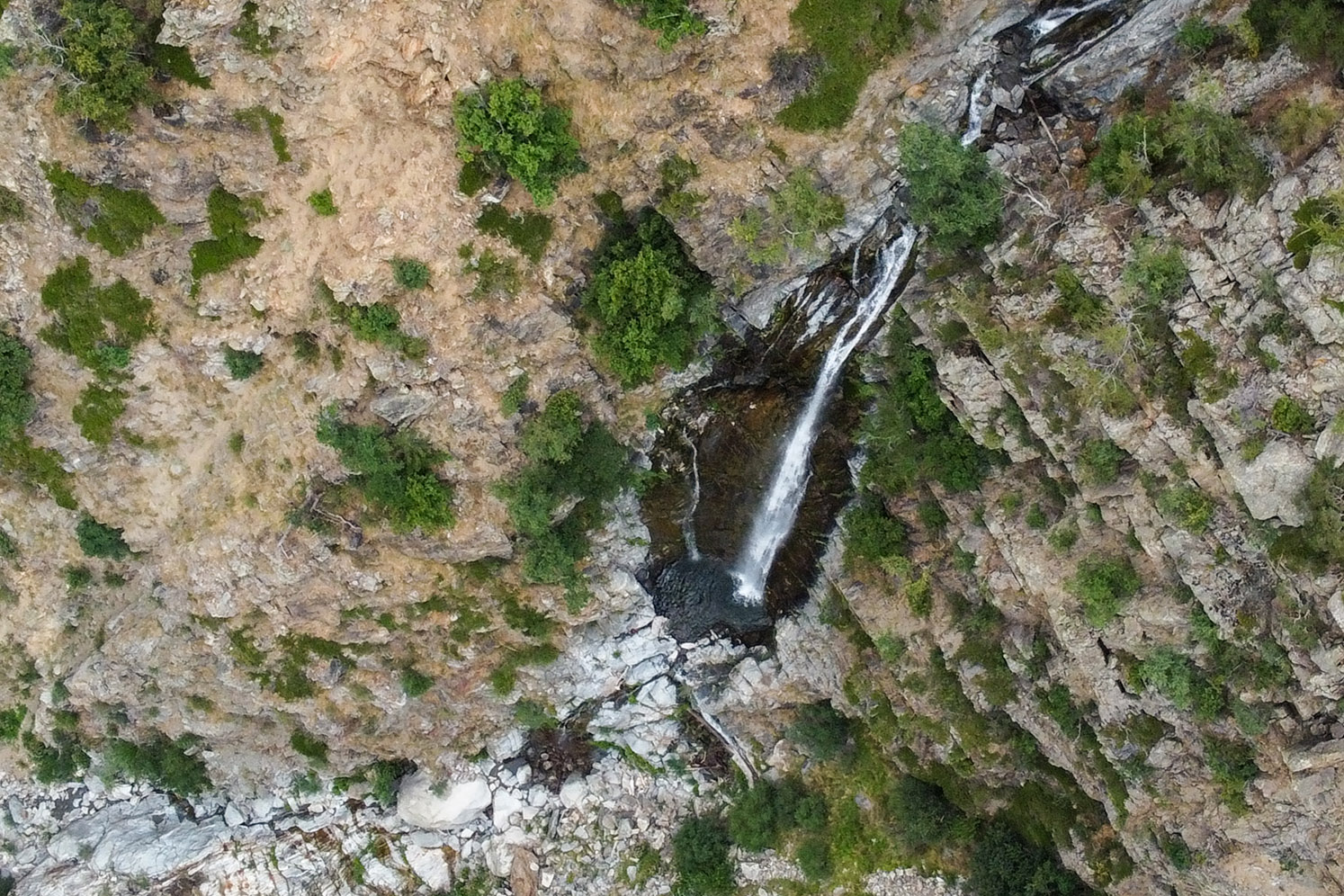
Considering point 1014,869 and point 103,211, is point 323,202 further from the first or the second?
point 1014,869

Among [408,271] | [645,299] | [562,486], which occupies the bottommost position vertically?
[562,486]

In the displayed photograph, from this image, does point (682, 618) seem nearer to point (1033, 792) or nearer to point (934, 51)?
point (1033, 792)

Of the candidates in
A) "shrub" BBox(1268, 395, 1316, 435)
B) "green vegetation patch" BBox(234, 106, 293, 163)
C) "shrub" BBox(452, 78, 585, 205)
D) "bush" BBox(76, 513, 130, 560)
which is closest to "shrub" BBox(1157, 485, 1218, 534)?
"shrub" BBox(1268, 395, 1316, 435)

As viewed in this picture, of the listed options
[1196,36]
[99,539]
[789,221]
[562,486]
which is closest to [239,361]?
[99,539]

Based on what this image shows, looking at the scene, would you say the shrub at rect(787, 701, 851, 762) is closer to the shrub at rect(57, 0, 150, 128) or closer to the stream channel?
the stream channel

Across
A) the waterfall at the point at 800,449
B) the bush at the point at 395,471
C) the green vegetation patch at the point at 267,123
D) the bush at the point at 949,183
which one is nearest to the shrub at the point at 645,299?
the waterfall at the point at 800,449

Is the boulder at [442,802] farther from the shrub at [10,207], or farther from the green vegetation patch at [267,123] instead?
the green vegetation patch at [267,123]
